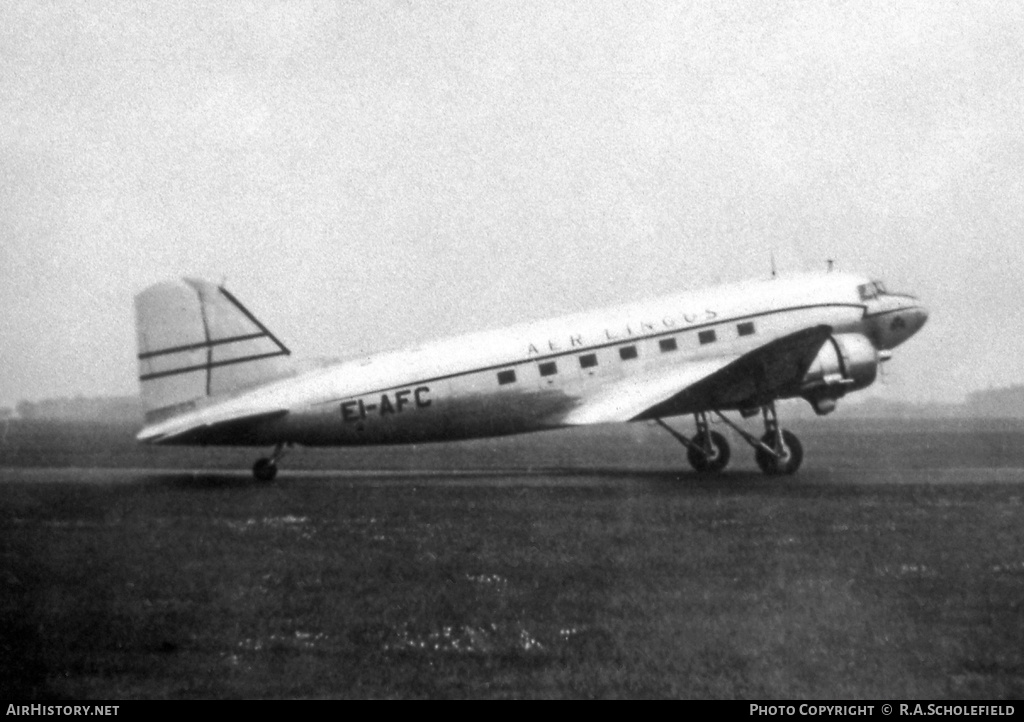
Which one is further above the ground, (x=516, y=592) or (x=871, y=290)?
(x=871, y=290)

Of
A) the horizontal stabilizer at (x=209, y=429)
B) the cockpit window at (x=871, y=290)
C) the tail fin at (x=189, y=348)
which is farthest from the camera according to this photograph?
the cockpit window at (x=871, y=290)

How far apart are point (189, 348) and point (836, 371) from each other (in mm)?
11252

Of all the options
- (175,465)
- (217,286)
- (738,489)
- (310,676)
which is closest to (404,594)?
(310,676)

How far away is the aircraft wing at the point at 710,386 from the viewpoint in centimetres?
1842

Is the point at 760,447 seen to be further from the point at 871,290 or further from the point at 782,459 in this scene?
the point at 871,290

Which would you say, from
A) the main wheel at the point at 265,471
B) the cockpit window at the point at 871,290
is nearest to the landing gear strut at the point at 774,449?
the cockpit window at the point at 871,290

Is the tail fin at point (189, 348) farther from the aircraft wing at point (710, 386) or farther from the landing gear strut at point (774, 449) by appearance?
the landing gear strut at point (774, 449)

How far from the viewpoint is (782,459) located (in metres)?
19.1

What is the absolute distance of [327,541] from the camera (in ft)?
39.5

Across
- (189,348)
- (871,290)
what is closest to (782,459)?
(871,290)

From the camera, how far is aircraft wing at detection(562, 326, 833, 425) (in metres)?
18.4

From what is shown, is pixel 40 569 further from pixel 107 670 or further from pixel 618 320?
pixel 618 320

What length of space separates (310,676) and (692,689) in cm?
237

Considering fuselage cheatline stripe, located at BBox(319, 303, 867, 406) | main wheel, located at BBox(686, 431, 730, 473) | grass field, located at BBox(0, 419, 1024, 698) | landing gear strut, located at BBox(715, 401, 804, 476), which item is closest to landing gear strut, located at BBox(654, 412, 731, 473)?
main wheel, located at BBox(686, 431, 730, 473)
